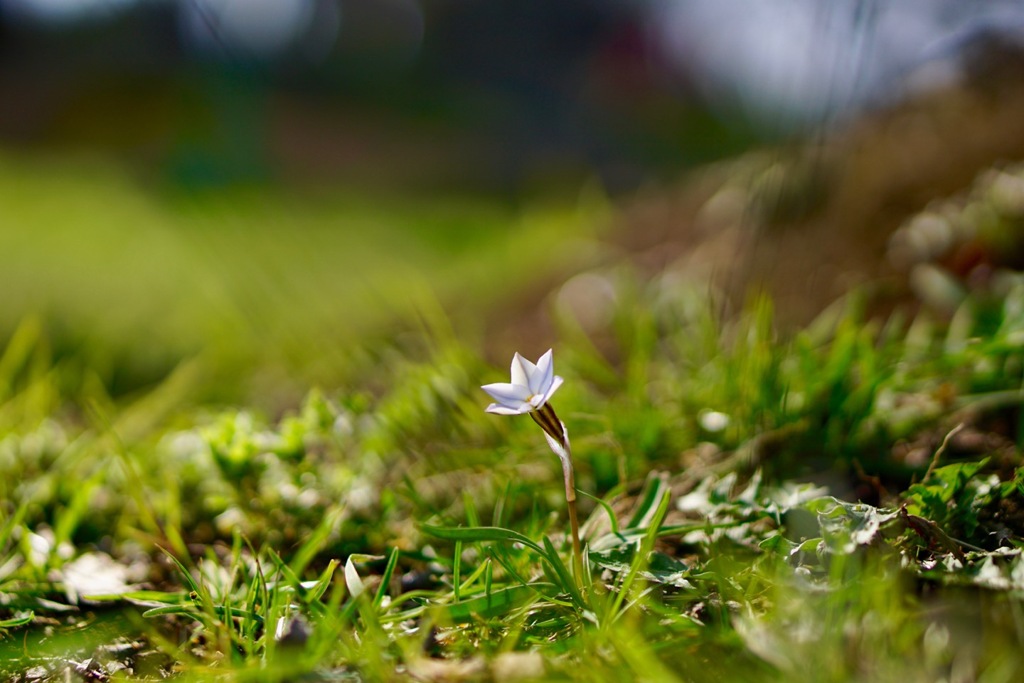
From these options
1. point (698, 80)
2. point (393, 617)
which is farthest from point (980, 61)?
point (698, 80)

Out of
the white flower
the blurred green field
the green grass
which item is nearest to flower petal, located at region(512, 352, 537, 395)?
the white flower

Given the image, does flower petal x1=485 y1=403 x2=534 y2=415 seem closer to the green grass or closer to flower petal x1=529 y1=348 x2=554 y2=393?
flower petal x1=529 y1=348 x2=554 y2=393

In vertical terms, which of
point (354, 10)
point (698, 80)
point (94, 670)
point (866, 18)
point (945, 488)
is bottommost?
point (94, 670)

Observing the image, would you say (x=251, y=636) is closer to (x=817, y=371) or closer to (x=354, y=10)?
(x=817, y=371)

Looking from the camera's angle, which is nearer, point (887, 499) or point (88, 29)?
point (887, 499)

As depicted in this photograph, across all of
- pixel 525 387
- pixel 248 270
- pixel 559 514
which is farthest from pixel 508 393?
pixel 248 270

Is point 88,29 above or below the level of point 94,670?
above

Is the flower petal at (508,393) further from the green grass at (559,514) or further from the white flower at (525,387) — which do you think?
the green grass at (559,514)

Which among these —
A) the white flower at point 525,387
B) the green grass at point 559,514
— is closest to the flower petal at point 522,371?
the white flower at point 525,387
